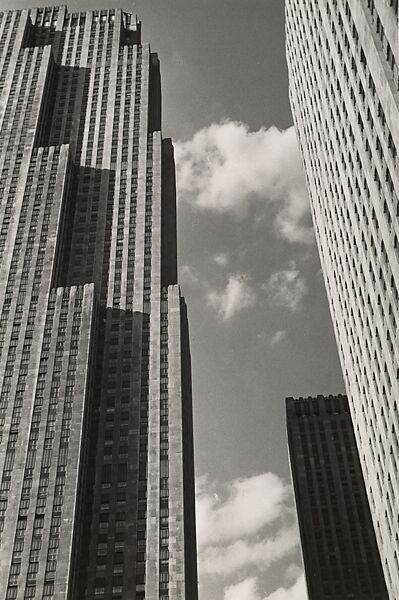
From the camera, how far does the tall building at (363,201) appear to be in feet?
225

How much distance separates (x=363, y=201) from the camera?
80938 mm

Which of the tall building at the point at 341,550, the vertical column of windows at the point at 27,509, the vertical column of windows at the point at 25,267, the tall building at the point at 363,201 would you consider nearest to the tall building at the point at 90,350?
the vertical column of windows at the point at 27,509

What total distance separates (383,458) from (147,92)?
135 m

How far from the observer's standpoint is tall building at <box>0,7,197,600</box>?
360 feet

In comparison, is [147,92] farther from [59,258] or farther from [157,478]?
[157,478]

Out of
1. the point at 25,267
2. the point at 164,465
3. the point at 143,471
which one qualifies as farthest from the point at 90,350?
the point at 164,465

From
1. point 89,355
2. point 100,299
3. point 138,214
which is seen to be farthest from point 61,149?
point 89,355

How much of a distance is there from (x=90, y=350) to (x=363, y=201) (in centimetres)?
6681

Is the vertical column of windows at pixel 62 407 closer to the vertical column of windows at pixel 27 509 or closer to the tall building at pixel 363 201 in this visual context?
the vertical column of windows at pixel 27 509

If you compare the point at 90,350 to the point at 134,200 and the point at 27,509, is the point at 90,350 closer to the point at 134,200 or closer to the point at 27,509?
the point at 27,509

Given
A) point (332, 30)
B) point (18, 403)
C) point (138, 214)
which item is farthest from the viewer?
point (138, 214)

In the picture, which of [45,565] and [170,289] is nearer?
[45,565]

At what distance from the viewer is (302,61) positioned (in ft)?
382

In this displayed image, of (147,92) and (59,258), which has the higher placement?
(147,92)
